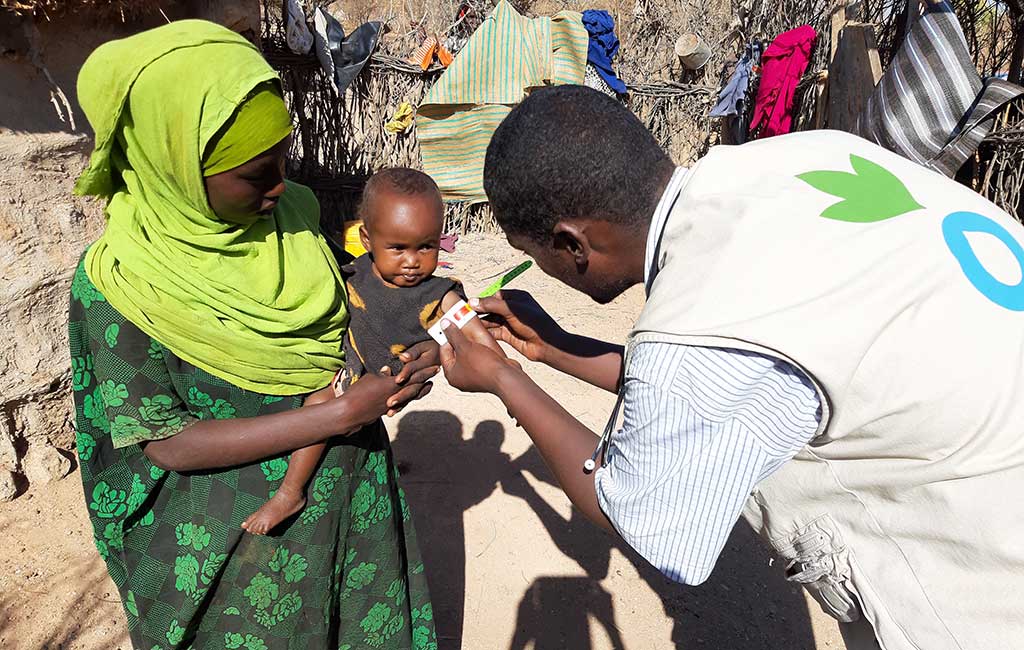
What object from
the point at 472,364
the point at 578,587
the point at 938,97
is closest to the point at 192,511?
the point at 472,364

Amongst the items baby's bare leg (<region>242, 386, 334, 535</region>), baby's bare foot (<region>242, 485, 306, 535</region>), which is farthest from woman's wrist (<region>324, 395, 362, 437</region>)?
baby's bare foot (<region>242, 485, 306, 535</region>)

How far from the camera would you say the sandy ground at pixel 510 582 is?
2752 millimetres

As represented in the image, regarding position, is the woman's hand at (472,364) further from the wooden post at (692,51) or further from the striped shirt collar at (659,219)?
the wooden post at (692,51)

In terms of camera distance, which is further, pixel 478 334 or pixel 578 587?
pixel 578 587

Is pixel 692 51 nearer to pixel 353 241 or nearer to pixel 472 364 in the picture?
pixel 353 241

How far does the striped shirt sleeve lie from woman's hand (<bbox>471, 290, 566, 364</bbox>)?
3.57 ft

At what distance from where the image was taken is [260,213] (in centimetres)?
156

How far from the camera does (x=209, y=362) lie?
1517mm

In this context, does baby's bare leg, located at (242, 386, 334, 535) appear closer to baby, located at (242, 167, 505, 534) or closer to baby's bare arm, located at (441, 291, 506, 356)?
baby, located at (242, 167, 505, 534)

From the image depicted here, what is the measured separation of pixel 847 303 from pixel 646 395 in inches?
12.8

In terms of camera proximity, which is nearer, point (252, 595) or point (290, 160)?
point (252, 595)

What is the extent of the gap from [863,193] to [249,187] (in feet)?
4.11

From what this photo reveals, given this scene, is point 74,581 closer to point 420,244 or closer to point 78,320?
point 78,320

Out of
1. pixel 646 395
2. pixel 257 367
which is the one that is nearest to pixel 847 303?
pixel 646 395
